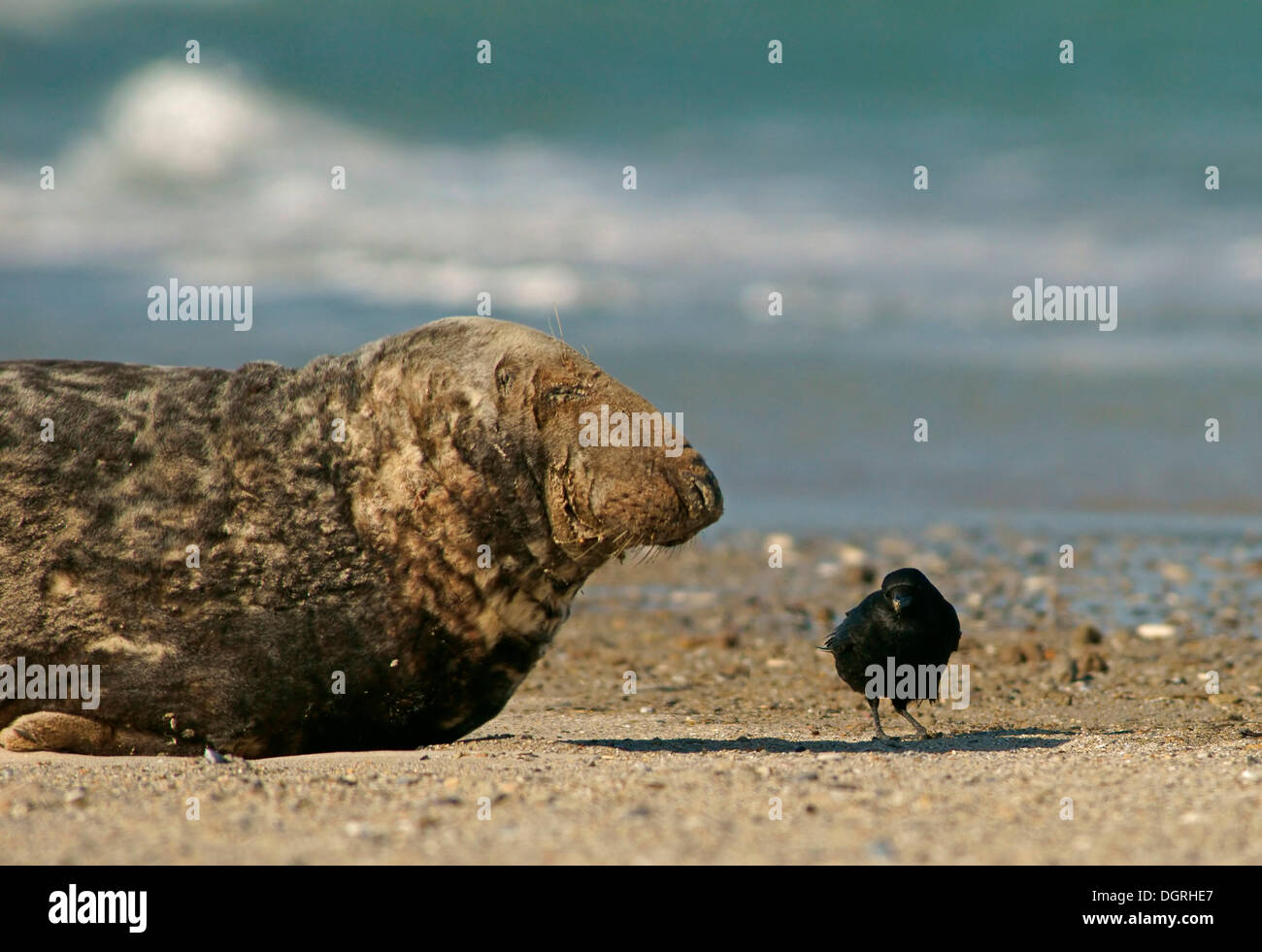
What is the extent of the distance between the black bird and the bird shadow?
31 centimetres

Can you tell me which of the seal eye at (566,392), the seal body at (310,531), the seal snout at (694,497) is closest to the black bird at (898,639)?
the seal snout at (694,497)

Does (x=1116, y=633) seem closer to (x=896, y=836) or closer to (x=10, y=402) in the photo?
(x=896, y=836)

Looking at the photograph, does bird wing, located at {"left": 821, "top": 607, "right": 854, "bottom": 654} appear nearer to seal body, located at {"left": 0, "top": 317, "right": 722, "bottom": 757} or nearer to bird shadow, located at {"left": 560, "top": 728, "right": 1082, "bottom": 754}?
bird shadow, located at {"left": 560, "top": 728, "right": 1082, "bottom": 754}

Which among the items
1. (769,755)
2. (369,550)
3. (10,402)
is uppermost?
(10,402)

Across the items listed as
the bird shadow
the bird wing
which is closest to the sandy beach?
the bird shadow

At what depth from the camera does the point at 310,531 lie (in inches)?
278

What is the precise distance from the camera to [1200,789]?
19.0ft

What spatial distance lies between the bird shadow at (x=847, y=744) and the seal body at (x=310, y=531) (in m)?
1.05

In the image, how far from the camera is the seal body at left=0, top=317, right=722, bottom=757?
6.89m

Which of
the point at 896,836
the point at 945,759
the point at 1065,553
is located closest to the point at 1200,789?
the point at 945,759

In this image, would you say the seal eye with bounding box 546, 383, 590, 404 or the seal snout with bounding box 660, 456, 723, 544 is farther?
the seal eye with bounding box 546, 383, 590, 404

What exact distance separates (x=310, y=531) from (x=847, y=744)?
11.5 ft

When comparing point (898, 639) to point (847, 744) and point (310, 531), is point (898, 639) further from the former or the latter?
point (310, 531)
